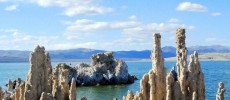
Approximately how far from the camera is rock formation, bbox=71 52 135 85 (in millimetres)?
134000

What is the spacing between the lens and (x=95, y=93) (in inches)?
4267

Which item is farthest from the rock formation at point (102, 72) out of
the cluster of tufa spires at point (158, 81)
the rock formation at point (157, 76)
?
the rock formation at point (157, 76)

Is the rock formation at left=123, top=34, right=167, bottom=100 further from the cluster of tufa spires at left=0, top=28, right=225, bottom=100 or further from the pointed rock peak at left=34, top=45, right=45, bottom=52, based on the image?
the pointed rock peak at left=34, top=45, right=45, bottom=52

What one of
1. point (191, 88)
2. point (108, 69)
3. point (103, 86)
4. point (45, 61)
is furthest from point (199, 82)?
point (108, 69)

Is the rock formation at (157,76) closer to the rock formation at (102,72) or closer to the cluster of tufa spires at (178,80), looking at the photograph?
the cluster of tufa spires at (178,80)

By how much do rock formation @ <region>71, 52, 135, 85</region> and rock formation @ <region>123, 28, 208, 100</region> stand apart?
10111cm

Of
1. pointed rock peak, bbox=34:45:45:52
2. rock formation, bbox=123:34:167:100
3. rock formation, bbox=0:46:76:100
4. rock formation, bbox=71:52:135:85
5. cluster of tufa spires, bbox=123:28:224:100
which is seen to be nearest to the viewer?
cluster of tufa spires, bbox=123:28:224:100

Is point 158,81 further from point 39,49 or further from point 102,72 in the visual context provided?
point 102,72

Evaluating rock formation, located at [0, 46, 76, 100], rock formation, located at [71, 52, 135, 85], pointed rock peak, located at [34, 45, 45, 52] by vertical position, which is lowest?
rock formation, located at [71, 52, 135, 85]

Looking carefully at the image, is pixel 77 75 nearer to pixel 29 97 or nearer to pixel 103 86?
pixel 103 86

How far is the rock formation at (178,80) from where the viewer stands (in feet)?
102

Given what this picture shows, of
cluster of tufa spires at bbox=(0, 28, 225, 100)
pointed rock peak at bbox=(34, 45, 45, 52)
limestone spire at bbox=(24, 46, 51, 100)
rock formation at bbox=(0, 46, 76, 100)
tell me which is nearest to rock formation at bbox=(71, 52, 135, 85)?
rock formation at bbox=(0, 46, 76, 100)

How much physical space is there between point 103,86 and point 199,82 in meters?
98.8

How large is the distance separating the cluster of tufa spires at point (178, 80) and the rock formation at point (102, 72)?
101099 millimetres
